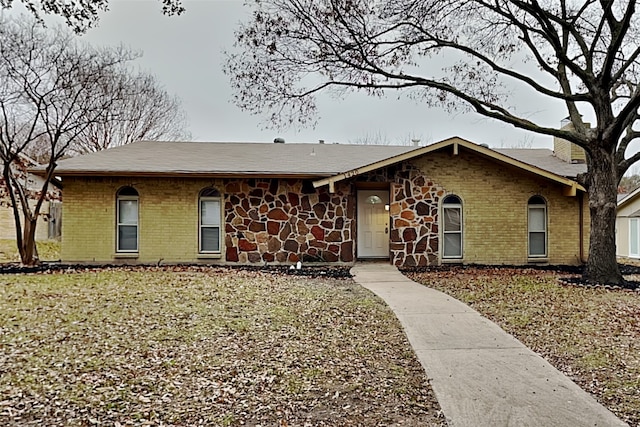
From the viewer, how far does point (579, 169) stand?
14219 mm

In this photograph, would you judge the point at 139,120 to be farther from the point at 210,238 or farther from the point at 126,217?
the point at 210,238

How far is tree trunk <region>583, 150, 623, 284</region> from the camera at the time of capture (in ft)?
33.0

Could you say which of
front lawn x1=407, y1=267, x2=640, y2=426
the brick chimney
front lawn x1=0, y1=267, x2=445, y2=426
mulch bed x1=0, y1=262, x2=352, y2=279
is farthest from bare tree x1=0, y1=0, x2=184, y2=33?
the brick chimney

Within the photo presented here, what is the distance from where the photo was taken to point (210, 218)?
43.1 ft

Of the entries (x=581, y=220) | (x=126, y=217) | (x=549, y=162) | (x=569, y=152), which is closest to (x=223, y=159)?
(x=126, y=217)

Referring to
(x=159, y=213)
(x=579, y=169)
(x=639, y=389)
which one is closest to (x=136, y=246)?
(x=159, y=213)

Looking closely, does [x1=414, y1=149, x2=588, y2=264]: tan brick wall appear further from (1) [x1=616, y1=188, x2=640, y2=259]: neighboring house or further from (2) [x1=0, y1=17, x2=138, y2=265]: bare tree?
(2) [x1=0, y1=17, x2=138, y2=265]: bare tree

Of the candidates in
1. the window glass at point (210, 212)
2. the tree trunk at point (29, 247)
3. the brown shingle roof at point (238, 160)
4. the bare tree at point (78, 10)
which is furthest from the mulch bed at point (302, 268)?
the bare tree at point (78, 10)

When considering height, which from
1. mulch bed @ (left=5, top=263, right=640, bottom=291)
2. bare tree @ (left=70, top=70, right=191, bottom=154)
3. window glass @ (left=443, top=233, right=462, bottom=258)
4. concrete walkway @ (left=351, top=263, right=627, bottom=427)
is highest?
bare tree @ (left=70, top=70, right=191, bottom=154)

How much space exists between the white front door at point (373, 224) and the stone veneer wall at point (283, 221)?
4.04 ft

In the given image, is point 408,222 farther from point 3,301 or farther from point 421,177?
point 3,301

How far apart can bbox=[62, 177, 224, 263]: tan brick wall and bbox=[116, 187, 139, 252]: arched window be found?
141mm

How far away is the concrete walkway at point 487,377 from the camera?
12.0 ft

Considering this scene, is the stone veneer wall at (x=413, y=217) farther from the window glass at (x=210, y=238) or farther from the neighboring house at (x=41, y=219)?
the neighboring house at (x=41, y=219)
